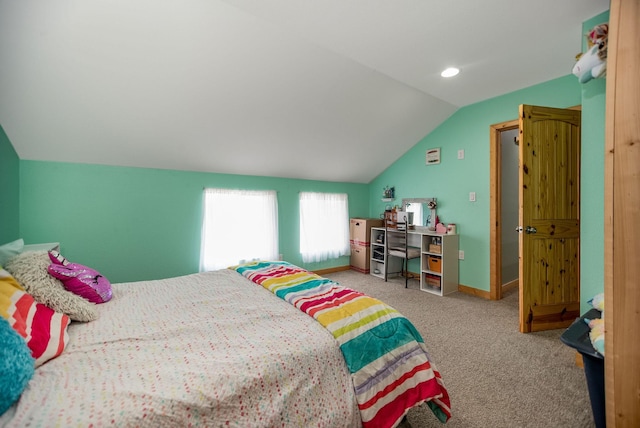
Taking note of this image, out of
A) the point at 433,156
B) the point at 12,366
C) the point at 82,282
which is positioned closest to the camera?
the point at 12,366

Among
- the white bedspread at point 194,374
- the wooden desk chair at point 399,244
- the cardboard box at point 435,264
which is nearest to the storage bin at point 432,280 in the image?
the cardboard box at point 435,264

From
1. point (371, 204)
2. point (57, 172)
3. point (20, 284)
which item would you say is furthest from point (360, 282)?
point (57, 172)

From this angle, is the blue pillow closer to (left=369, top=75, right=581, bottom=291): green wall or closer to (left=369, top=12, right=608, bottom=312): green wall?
(left=369, top=12, right=608, bottom=312): green wall

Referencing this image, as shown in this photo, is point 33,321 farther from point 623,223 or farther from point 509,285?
point 509,285

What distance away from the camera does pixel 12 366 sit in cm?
77

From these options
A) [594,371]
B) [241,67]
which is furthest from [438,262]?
[241,67]

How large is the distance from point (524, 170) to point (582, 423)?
185 centimetres

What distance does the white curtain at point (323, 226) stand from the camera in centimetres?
445

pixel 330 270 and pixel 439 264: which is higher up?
pixel 439 264

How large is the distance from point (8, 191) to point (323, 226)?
3662mm

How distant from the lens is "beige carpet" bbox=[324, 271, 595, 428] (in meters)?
1.50

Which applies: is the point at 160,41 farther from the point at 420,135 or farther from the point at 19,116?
the point at 420,135

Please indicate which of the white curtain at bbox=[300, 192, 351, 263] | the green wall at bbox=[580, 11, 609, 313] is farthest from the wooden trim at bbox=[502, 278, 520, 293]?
the white curtain at bbox=[300, 192, 351, 263]

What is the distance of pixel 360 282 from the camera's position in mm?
4156
